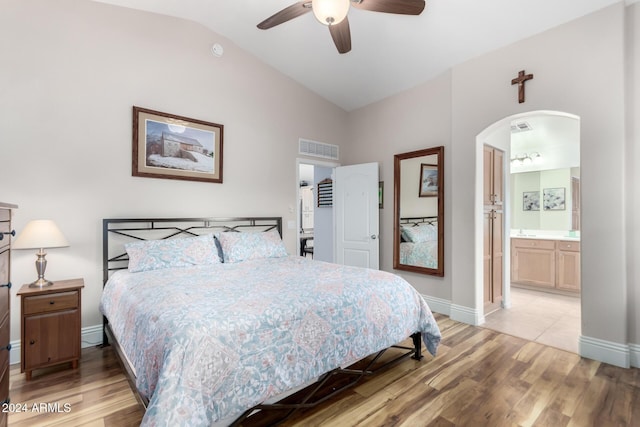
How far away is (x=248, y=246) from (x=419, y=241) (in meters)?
2.32

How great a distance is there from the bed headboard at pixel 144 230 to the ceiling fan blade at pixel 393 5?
2746 millimetres

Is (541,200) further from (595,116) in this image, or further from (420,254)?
(595,116)

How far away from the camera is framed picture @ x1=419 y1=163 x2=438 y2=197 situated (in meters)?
4.10

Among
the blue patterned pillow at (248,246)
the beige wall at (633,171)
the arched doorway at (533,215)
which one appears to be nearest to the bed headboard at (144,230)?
the blue patterned pillow at (248,246)

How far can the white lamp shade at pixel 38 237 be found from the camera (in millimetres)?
2487

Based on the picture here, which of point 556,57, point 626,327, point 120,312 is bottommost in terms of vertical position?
point 626,327

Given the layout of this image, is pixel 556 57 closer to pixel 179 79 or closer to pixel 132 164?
pixel 179 79

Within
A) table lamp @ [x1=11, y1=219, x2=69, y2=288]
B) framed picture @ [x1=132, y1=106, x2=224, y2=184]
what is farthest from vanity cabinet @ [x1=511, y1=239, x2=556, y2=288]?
table lamp @ [x1=11, y1=219, x2=69, y2=288]

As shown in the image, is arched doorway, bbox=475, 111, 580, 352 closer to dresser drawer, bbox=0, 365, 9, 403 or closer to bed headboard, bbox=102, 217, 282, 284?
bed headboard, bbox=102, 217, 282, 284

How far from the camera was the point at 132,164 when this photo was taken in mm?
3314

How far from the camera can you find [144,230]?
11.1 ft

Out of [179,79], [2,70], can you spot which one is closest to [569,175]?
[179,79]

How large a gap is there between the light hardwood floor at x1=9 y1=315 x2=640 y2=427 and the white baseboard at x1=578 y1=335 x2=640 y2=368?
75mm

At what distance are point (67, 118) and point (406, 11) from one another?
10.3 feet
